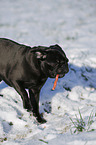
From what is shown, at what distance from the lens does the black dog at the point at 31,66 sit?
9.61 ft

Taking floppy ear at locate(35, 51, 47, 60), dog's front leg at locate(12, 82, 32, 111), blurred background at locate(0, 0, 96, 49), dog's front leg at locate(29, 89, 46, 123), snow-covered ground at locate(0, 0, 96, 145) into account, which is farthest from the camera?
blurred background at locate(0, 0, 96, 49)

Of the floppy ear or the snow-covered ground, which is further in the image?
the floppy ear

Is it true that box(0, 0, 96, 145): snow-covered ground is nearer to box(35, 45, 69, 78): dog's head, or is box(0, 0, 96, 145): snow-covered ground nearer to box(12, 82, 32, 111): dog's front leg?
box(12, 82, 32, 111): dog's front leg

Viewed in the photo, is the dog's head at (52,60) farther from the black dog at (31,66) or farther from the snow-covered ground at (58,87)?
the snow-covered ground at (58,87)

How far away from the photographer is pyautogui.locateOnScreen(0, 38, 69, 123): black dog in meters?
2.93

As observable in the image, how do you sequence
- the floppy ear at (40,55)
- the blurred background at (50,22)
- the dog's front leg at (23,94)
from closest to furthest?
the floppy ear at (40,55)
the dog's front leg at (23,94)
the blurred background at (50,22)

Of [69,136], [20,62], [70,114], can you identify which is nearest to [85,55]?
[70,114]

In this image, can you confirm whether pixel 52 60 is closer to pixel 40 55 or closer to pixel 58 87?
pixel 40 55

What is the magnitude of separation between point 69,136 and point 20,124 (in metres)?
1.01

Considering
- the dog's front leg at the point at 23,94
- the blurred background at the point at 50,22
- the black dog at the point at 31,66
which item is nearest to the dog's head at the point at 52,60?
the black dog at the point at 31,66

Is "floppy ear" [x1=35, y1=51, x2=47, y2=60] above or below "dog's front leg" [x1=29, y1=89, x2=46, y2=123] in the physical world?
above

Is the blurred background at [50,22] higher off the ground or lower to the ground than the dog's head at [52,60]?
higher

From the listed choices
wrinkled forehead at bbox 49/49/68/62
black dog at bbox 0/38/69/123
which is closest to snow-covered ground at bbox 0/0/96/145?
black dog at bbox 0/38/69/123

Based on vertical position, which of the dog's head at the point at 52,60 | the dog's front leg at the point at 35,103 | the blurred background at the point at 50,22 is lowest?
the dog's front leg at the point at 35,103
